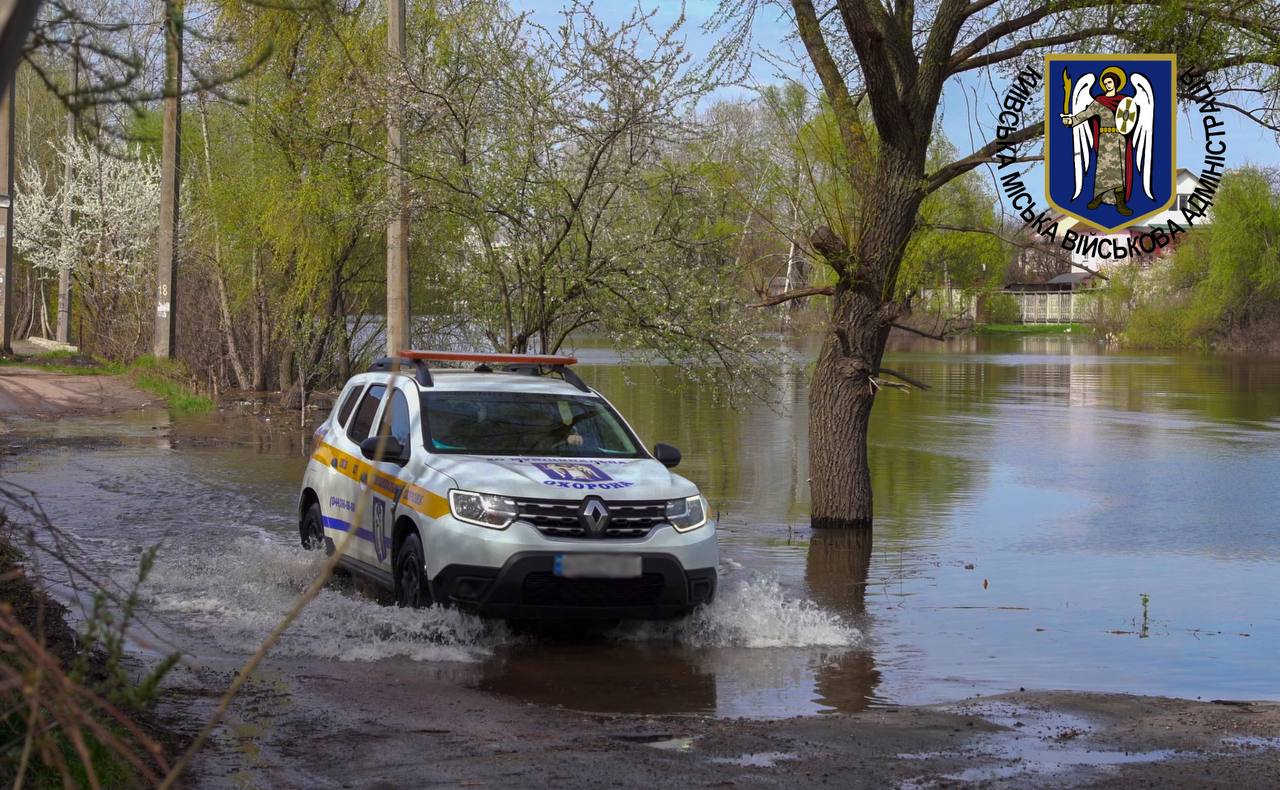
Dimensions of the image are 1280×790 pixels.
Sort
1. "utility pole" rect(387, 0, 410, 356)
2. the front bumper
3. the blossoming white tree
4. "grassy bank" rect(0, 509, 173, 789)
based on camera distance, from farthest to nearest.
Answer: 1. the blossoming white tree
2. "utility pole" rect(387, 0, 410, 356)
3. the front bumper
4. "grassy bank" rect(0, 509, 173, 789)

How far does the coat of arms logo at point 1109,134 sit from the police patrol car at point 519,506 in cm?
593

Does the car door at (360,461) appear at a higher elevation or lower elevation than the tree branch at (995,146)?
lower

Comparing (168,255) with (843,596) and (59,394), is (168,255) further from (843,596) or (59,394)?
(843,596)

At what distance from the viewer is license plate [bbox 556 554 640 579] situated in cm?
846

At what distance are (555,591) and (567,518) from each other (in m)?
0.44

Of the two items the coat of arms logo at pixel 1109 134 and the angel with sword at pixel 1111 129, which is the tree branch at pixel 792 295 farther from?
the angel with sword at pixel 1111 129

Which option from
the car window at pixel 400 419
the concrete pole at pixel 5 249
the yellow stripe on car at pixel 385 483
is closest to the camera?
the yellow stripe on car at pixel 385 483

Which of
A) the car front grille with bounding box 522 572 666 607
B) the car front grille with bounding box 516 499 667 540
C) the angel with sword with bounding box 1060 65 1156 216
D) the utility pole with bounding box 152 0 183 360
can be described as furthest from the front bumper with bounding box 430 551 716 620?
the utility pole with bounding box 152 0 183 360

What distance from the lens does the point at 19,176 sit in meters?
46.9

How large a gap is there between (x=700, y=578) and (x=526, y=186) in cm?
638

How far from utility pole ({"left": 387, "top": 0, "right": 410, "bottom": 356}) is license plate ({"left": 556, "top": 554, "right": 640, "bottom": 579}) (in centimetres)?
697

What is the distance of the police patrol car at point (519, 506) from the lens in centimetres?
849

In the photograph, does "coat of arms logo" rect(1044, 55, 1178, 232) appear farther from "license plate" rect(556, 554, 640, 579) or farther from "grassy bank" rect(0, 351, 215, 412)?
"grassy bank" rect(0, 351, 215, 412)

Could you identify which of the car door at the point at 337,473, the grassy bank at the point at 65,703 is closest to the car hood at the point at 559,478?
the car door at the point at 337,473
